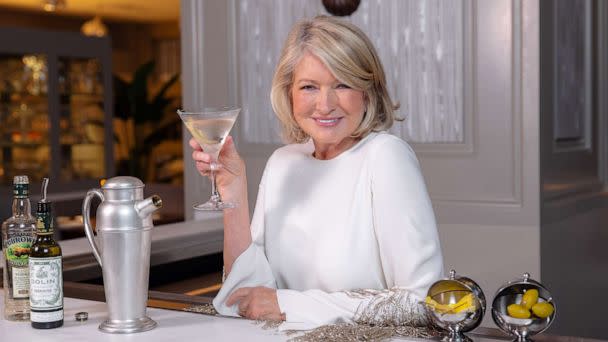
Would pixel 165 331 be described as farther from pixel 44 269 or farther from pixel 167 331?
pixel 44 269

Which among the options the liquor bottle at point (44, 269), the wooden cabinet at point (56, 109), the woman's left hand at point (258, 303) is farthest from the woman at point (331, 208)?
the wooden cabinet at point (56, 109)

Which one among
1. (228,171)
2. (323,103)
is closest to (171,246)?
(228,171)

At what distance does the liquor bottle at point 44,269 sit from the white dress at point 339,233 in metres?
0.34

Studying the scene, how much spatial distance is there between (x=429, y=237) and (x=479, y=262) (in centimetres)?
190

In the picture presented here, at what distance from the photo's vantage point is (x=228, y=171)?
1.69 metres

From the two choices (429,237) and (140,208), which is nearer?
(140,208)

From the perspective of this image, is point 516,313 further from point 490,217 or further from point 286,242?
point 490,217

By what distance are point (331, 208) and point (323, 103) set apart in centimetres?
23

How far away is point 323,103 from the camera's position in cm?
168

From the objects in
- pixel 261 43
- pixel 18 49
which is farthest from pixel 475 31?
pixel 18 49

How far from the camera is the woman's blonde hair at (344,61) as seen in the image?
1.65m

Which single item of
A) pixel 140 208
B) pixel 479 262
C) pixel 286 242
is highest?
pixel 140 208

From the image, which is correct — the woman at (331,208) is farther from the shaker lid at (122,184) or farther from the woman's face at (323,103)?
the shaker lid at (122,184)

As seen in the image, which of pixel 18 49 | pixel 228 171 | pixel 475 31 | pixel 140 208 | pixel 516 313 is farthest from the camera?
pixel 18 49
